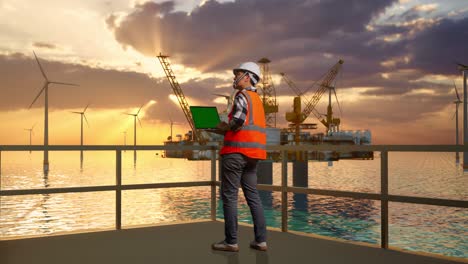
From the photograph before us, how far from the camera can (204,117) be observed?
6598mm

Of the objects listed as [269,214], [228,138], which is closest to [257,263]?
[228,138]

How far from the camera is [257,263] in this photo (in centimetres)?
595

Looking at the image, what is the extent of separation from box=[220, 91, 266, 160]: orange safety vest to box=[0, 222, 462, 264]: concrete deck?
1.17m

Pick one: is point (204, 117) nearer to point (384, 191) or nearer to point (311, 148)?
point (311, 148)

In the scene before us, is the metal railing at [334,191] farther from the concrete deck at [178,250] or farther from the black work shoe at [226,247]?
the black work shoe at [226,247]

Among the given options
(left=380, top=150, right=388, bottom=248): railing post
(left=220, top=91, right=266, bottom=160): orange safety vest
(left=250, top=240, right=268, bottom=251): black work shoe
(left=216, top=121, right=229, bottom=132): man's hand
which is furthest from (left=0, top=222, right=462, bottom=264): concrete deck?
(left=216, top=121, right=229, bottom=132): man's hand

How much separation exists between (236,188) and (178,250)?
3.35 ft

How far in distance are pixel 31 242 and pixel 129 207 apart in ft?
167

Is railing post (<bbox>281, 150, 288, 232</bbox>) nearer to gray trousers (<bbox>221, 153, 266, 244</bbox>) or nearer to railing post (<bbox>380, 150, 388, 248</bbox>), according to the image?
gray trousers (<bbox>221, 153, 266, 244</bbox>)

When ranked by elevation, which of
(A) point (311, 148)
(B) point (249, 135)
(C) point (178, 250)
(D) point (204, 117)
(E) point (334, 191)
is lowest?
(C) point (178, 250)

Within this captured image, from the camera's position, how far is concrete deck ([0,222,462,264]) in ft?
20.1

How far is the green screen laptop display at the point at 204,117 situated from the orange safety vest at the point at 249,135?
29cm

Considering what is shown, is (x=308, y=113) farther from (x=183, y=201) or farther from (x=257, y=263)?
(x=257, y=263)

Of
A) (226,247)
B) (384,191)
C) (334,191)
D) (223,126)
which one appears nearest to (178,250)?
(226,247)
